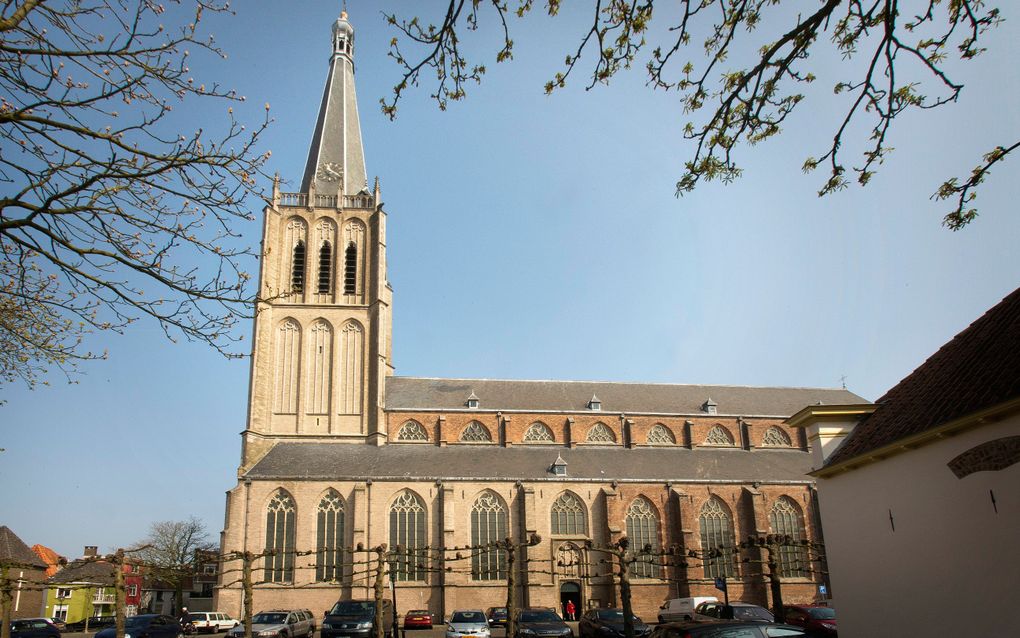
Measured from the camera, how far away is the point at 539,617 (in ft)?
65.6

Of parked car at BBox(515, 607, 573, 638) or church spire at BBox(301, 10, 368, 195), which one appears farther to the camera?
church spire at BBox(301, 10, 368, 195)

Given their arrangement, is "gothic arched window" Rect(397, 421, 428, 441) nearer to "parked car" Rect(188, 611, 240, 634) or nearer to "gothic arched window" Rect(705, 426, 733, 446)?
"parked car" Rect(188, 611, 240, 634)

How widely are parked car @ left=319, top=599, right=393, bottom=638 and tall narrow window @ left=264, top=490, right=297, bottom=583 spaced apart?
10454 millimetres

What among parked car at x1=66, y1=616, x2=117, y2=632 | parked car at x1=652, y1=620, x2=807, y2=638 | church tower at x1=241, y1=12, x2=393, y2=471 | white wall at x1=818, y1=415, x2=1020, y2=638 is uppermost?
church tower at x1=241, y1=12, x2=393, y2=471

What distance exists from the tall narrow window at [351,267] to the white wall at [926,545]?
2810 centimetres

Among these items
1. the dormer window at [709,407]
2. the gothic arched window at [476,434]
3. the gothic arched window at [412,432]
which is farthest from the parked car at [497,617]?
the dormer window at [709,407]

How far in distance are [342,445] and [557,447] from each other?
1070 centimetres

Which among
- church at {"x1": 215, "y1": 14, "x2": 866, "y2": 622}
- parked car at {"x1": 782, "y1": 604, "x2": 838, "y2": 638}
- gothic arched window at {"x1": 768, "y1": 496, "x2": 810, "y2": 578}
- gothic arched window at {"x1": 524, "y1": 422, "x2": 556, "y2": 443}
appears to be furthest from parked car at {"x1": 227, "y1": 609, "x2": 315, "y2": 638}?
gothic arched window at {"x1": 768, "y1": 496, "x2": 810, "y2": 578}

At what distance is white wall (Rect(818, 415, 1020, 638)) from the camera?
9.47 meters

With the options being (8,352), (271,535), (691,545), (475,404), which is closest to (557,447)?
(475,404)

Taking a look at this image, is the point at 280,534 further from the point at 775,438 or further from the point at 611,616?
the point at 775,438

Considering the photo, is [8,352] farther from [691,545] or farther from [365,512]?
[691,545]

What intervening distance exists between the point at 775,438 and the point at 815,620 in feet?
75.1

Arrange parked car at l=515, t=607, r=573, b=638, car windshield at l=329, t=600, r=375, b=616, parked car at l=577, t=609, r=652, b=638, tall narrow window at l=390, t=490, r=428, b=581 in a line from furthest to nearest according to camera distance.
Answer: tall narrow window at l=390, t=490, r=428, b=581 → car windshield at l=329, t=600, r=375, b=616 → parked car at l=577, t=609, r=652, b=638 → parked car at l=515, t=607, r=573, b=638
